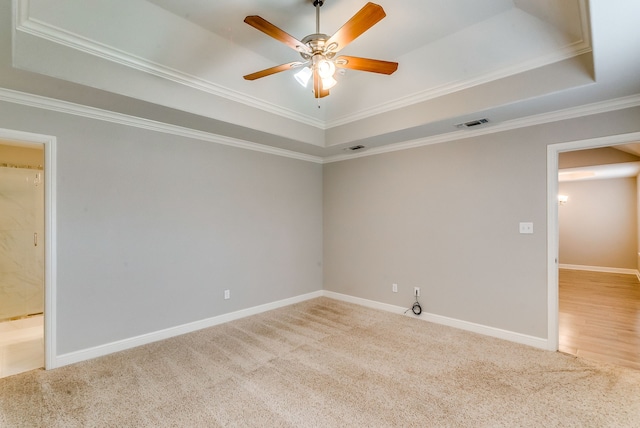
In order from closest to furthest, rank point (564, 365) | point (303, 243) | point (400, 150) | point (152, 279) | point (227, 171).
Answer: point (564, 365) → point (152, 279) → point (227, 171) → point (400, 150) → point (303, 243)

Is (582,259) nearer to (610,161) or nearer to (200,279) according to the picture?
(610,161)

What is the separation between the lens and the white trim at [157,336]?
114 inches

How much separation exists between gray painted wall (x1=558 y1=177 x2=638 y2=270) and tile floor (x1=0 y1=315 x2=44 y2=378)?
10788 mm

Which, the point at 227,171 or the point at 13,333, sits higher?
the point at 227,171

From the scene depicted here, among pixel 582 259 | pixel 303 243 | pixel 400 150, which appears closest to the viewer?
pixel 400 150

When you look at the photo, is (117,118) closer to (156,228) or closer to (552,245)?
(156,228)

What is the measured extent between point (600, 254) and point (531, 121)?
677 cm

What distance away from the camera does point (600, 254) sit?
757 cm

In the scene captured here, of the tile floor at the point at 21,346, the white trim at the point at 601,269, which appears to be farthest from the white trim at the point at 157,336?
the white trim at the point at 601,269

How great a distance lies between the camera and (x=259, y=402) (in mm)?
2264

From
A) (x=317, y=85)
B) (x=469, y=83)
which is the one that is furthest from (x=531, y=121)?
(x=317, y=85)

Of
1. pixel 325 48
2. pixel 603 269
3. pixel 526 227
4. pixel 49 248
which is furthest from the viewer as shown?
pixel 603 269

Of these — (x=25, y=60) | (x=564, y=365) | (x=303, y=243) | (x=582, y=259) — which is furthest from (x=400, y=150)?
(x=582, y=259)

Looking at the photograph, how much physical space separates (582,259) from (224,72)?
377 inches
